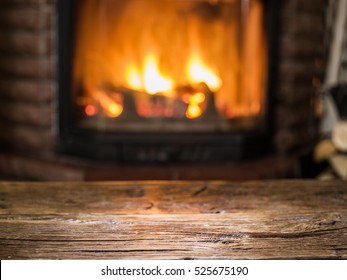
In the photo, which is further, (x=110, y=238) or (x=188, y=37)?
(x=188, y=37)

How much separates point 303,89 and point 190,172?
610 millimetres

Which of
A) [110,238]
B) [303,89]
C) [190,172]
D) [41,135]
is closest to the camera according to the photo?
[110,238]

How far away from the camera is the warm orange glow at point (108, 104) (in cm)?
211

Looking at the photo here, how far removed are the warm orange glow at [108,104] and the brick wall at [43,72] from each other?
163 mm

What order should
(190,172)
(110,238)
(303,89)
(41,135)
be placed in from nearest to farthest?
(110,238), (190,172), (41,135), (303,89)

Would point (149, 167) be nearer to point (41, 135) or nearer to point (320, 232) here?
point (41, 135)

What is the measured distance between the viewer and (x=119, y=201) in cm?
108

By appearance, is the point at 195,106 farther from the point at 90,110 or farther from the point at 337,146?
the point at 337,146

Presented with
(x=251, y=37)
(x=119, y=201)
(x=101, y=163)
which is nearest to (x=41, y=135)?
(x=101, y=163)

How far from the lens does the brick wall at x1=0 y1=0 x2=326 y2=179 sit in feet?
7.05

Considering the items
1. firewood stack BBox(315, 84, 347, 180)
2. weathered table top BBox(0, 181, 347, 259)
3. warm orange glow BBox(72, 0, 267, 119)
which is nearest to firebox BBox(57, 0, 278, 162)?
warm orange glow BBox(72, 0, 267, 119)

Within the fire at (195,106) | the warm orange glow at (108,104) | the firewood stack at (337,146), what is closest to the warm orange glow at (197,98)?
the fire at (195,106)

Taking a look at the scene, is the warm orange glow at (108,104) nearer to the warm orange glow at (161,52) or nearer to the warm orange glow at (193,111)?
the warm orange glow at (161,52)
